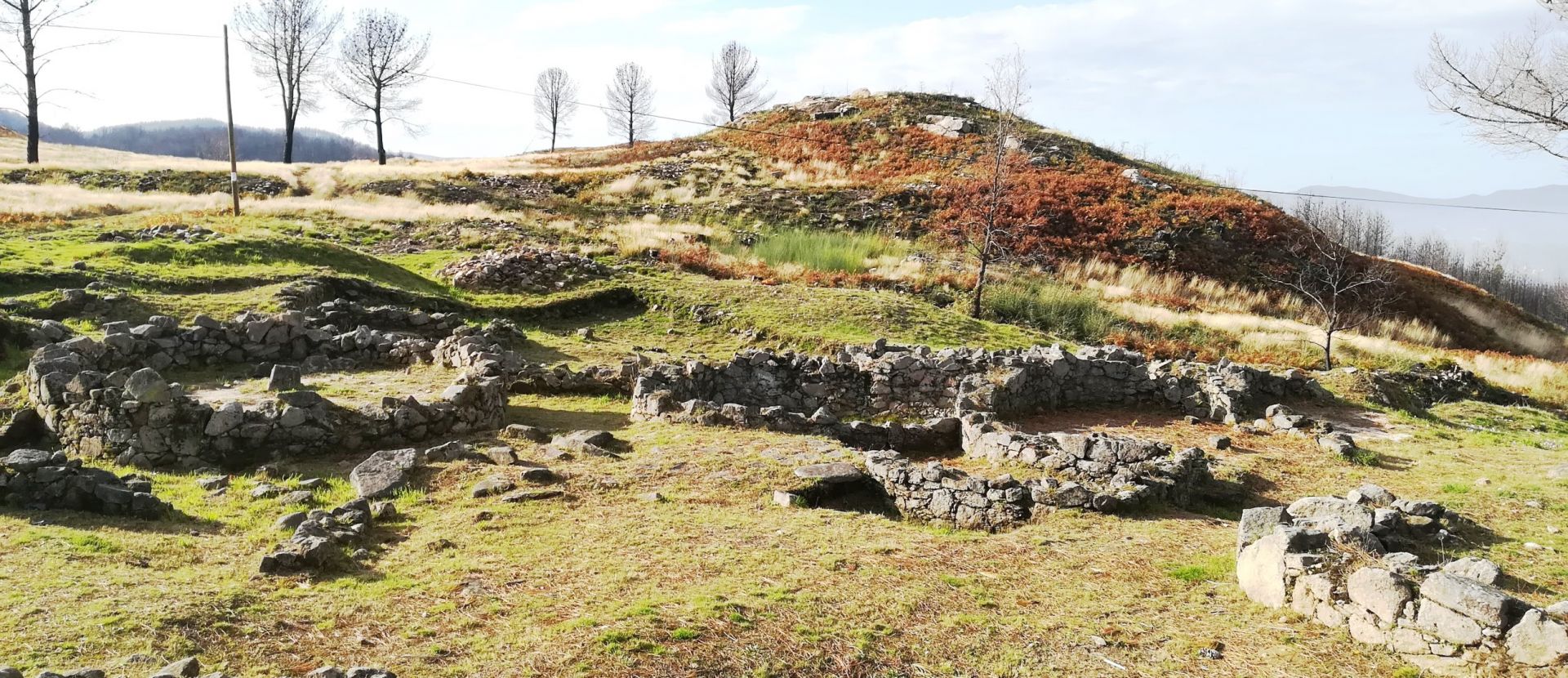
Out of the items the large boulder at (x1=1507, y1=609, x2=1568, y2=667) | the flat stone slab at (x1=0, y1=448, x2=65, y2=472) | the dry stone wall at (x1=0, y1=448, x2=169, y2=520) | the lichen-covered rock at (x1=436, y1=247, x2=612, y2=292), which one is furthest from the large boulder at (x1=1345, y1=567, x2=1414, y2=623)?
the lichen-covered rock at (x1=436, y1=247, x2=612, y2=292)

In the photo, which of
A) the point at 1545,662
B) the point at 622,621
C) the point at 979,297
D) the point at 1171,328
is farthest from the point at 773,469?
the point at 1171,328

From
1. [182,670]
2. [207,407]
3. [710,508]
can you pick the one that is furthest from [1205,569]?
[207,407]

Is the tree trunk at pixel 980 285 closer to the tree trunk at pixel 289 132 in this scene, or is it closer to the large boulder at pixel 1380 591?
the large boulder at pixel 1380 591

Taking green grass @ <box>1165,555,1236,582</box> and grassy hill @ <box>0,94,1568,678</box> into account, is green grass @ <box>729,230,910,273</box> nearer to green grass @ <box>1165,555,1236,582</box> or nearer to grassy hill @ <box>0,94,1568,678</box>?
grassy hill @ <box>0,94,1568,678</box>

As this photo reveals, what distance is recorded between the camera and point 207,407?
10375mm

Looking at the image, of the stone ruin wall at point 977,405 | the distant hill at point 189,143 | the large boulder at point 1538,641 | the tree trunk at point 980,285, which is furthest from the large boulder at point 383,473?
the distant hill at point 189,143

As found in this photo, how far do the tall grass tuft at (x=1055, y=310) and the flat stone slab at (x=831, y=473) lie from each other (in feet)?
52.5

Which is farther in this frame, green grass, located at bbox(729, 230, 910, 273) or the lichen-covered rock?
green grass, located at bbox(729, 230, 910, 273)

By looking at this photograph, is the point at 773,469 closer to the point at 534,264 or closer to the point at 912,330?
the point at 912,330

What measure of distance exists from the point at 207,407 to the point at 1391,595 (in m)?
11.9

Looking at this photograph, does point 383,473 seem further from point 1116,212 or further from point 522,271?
point 1116,212

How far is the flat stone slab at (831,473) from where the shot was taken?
385 inches

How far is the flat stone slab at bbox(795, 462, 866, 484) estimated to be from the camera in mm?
9789

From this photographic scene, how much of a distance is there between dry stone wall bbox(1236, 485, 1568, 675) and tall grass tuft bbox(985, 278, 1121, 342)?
668 inches
